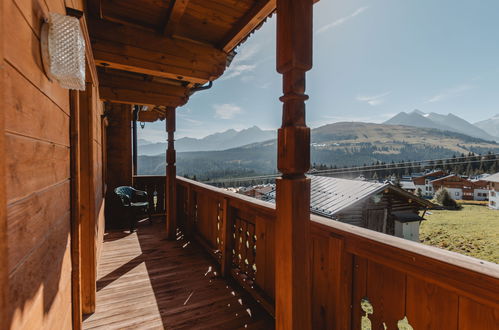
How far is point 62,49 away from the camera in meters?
0.86

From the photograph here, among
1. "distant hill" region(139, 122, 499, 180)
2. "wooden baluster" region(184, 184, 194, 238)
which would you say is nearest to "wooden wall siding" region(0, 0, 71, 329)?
"wooden baluster" region(184, 184, 194, 238)

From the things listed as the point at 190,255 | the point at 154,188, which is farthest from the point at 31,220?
the point at 154,188

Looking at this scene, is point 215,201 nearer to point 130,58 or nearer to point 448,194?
point 130,58

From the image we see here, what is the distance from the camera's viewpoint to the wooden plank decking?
1947mm

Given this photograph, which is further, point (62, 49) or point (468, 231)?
point (468, 231)

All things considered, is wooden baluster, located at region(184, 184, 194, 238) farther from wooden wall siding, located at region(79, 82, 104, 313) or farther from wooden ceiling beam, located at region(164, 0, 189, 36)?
wooden ceiling beam, located at region(164, 0, 189, 36)

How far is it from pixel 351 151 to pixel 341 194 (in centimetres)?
2391

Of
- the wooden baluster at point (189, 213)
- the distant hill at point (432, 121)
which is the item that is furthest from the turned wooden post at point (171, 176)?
the distant hill at point (432, 121)

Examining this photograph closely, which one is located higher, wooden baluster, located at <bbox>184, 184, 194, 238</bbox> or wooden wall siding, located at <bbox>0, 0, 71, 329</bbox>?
wooden wall siding, located at <bbox>0, 0, 71, 329</bbox>

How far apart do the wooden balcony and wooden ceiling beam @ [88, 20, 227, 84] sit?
146 cm

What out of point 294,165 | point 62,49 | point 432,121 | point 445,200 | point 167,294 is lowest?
point 445,200

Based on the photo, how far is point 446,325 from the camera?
821mm

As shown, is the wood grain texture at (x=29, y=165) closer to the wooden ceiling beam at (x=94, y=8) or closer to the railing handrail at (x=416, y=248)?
the railing handrail at (x=416, y=248)

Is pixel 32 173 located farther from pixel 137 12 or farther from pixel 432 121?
pixel 432 121
